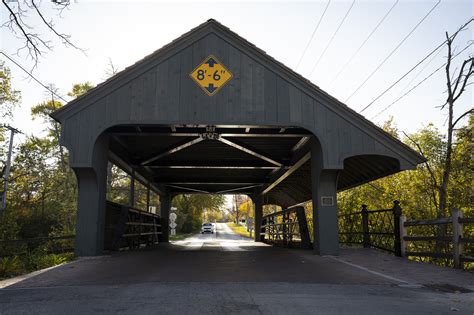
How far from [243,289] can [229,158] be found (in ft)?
37.9

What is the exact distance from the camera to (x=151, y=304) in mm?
4875

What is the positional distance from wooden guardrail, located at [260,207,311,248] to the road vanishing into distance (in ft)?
16.6

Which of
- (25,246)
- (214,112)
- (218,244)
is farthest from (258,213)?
(214,112)

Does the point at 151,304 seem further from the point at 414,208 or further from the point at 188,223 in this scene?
the point at 188,223

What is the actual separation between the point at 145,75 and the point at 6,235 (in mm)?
7175

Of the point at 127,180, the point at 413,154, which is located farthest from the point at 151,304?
the point at 127,180

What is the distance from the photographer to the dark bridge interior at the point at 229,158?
A: 12330 millimetres

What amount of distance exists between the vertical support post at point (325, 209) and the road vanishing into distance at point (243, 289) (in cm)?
217

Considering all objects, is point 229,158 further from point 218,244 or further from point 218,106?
point 218,244

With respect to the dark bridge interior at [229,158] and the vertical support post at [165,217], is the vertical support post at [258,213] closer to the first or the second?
the dark bridge interior at [229,158]

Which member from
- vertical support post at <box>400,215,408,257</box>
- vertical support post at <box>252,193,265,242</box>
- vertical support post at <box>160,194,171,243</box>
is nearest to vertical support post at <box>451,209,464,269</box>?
vertical support post at <box>400,215,408,257</box>

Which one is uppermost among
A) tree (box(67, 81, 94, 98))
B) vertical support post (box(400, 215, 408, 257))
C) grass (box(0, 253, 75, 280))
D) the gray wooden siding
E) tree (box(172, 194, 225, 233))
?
tree (box(67, 81, 94, 98))

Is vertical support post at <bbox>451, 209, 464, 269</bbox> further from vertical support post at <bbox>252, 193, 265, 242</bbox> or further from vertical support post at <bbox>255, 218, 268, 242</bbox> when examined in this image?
vertical support post at <bbox>255, 218, 268, 242</bbox>

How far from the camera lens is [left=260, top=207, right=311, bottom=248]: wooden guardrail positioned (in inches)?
557
